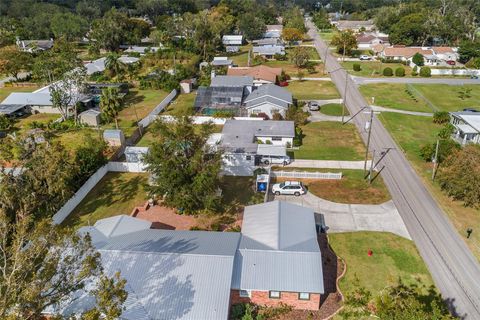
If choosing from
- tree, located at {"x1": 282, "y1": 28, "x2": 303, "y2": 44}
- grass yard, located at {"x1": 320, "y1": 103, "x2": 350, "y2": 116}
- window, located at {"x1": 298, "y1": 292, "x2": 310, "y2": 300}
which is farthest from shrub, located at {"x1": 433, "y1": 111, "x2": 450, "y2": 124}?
tree, located at {"x1": 282, "y1": 28, "x2": 303, "y2": 44}

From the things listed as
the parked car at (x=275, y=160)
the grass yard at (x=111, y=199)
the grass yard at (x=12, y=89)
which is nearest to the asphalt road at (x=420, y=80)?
the parked car at (x=275, y=160)

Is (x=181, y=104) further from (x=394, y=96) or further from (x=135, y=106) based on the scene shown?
(x=394, y=96)

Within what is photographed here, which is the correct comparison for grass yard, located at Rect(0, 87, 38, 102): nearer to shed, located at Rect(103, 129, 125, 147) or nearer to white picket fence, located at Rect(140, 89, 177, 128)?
white picket fence, located at Rect(140, 89, 177, 128)

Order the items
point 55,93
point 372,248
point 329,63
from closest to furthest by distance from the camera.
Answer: point 372,248 < point 55,93 < point 329,63

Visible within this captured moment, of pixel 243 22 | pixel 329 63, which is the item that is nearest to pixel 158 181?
pixel 329 63

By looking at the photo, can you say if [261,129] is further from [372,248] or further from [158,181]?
[372,248]

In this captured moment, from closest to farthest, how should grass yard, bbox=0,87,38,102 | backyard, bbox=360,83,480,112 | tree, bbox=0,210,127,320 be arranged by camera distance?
1. tree, bbox=0,210,127,320
2. backyard, bbox=360,83,480,112
3. grass yard, bbox=0,87,38,102

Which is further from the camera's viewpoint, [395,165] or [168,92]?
[168,92]
